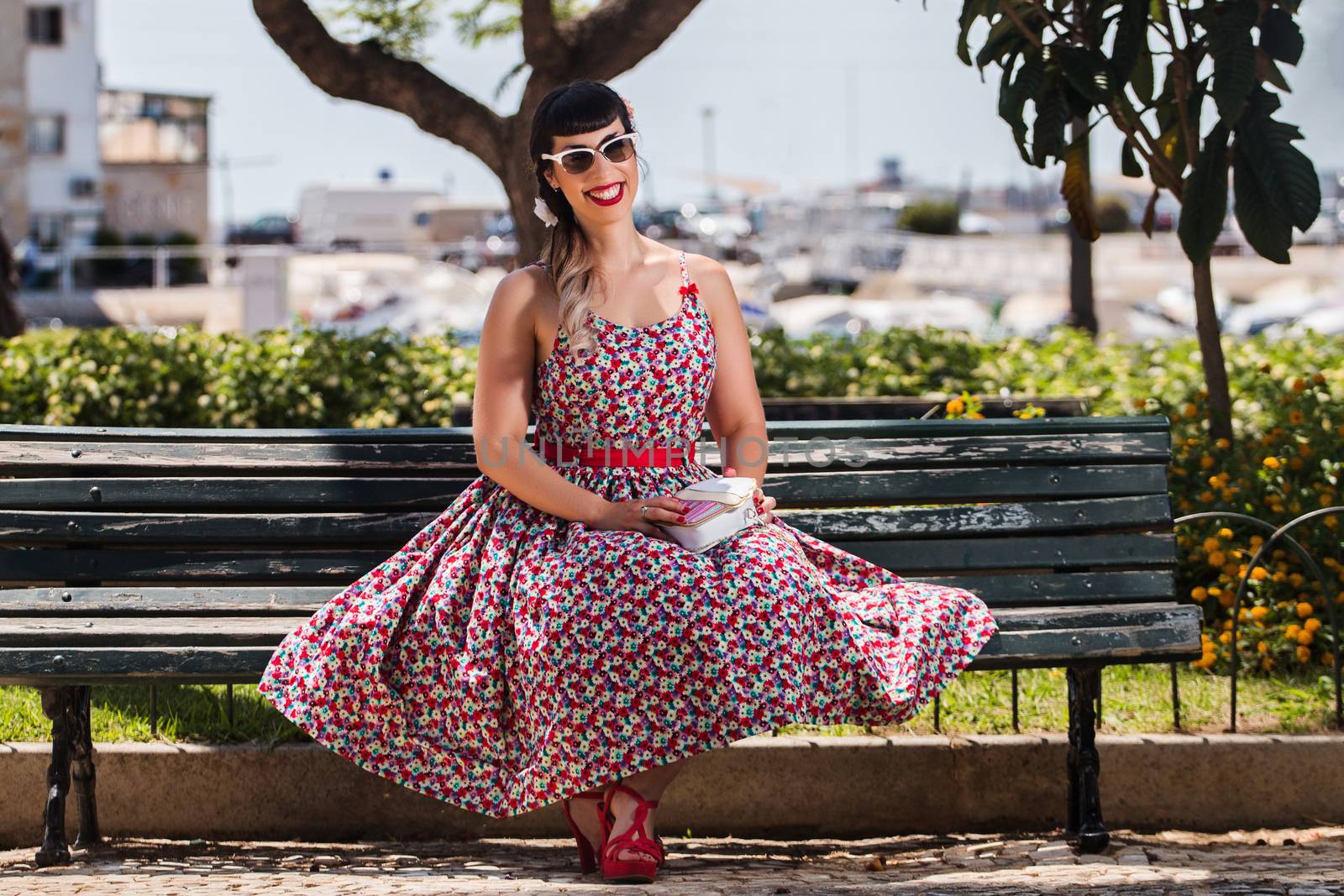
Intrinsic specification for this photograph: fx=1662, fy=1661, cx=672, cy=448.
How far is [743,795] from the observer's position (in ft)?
13.5

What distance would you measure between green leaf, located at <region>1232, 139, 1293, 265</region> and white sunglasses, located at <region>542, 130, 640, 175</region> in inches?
80.5

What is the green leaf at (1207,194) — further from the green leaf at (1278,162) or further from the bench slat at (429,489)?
the bench slat at (429,489)

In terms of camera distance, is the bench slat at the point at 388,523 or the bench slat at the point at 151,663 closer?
the bench slat at the point at 151,663

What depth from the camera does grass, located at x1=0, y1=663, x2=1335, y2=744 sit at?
4.31m

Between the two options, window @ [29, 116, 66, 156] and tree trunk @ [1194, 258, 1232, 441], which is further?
window @ [29, 116, 66, 156]

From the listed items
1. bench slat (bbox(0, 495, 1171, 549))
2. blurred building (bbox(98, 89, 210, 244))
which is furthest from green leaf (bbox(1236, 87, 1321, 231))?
blurred building (bbox(98, 89, 210, 244))

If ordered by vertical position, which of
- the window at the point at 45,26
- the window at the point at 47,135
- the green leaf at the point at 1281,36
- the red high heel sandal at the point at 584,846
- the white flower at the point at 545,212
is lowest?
the red high heel sandal at the point at 584,846

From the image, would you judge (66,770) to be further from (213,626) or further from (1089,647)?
(1089,647)

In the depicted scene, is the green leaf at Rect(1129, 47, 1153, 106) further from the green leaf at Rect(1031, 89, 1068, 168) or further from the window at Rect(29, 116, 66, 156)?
the window at Rect(29, 116, 66, 156)

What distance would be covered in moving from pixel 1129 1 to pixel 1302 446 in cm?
158

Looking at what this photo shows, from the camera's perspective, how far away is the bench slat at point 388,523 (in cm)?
384

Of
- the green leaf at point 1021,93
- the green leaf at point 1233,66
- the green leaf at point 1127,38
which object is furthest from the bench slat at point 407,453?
the green leaf at point 1127,38

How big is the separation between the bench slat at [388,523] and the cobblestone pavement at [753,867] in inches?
28.9

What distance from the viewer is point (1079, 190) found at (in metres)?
5.50
